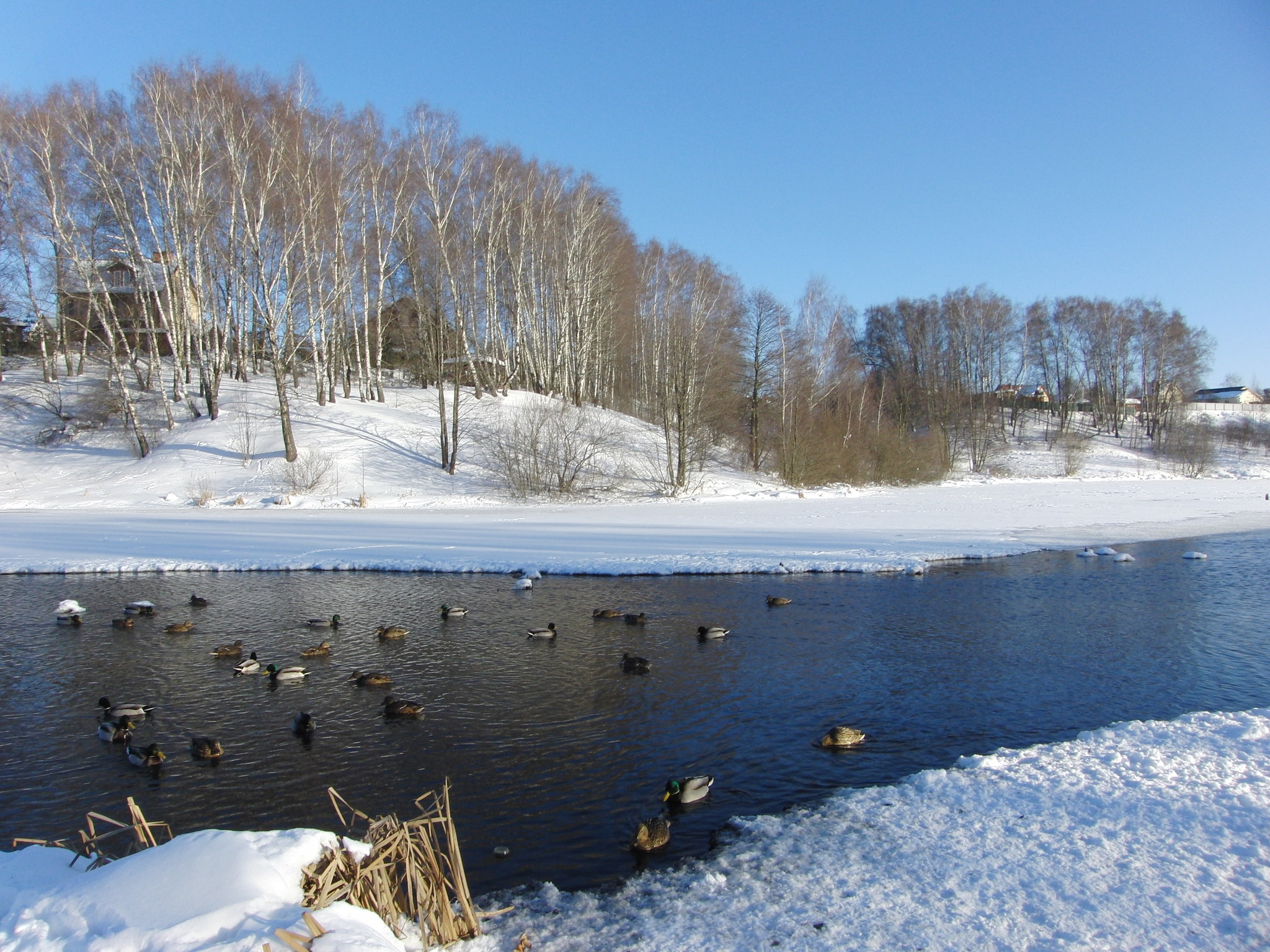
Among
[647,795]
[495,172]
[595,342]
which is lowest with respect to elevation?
[647,795]

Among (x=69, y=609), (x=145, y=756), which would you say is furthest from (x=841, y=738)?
(x=69, y=609)

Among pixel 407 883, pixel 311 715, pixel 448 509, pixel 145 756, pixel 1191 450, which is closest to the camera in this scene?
pixel 407 883

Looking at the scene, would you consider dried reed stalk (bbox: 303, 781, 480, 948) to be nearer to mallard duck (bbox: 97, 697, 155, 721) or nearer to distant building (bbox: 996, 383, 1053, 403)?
mallard duck (bbox: 97, 697, 155, 721)

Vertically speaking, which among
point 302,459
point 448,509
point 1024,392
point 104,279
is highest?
point 104,279

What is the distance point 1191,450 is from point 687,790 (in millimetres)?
58133

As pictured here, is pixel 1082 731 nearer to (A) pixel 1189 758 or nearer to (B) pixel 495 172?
(A) pixel 1189 758

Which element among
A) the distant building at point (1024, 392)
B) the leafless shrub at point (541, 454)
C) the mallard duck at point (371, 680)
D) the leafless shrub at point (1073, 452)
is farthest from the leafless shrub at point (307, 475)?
the distant building at point (1024, 392)

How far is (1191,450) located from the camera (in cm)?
5212

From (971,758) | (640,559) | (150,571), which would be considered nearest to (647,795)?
(971,758)

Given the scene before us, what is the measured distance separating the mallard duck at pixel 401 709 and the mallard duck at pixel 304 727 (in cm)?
73

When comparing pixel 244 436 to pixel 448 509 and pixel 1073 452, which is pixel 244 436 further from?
pixel 1073 452

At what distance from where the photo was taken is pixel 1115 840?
17.6 ft

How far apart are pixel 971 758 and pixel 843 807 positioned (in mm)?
1486

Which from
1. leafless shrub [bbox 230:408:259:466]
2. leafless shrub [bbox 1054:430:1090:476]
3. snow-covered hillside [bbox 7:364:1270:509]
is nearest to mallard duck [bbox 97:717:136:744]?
snow-covered hillside [bbox 7:364:1270:509]
